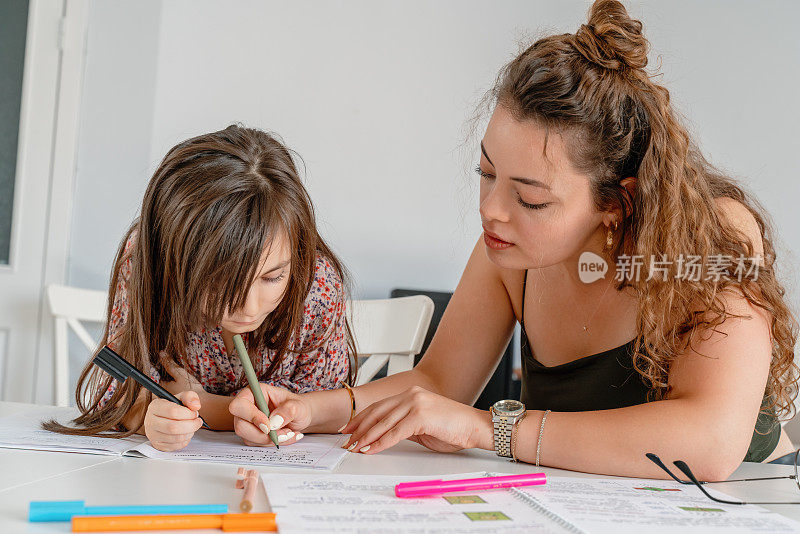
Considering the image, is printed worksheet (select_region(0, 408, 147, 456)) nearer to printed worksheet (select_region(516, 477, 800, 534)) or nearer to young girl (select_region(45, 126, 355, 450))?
young girl (select_region(45, 126, 355, 450))

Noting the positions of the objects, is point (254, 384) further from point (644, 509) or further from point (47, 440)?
point (644, 509)

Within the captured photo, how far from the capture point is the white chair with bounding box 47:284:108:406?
7.44 ft

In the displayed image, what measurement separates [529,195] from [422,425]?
31cm

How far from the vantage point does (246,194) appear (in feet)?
3.40

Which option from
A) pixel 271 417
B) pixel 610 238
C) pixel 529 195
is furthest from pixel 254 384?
pixel 610 238

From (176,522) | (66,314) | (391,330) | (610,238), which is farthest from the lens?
(66,314)

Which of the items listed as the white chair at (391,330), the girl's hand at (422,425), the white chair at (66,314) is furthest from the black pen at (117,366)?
the white chair at (66,314)

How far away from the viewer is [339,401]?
106cm

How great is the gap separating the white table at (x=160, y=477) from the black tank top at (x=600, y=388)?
0.56ft

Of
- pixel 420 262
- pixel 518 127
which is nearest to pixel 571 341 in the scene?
pixel 518 127

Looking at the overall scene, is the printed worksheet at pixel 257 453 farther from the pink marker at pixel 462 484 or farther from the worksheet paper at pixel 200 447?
the pink marker at pixel 462 484

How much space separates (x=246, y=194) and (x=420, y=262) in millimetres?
1663

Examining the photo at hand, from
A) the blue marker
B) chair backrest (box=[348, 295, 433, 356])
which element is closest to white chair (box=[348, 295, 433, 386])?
chair backrest (box=[348, 295, 433, 356])

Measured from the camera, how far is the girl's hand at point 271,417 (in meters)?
0.92
